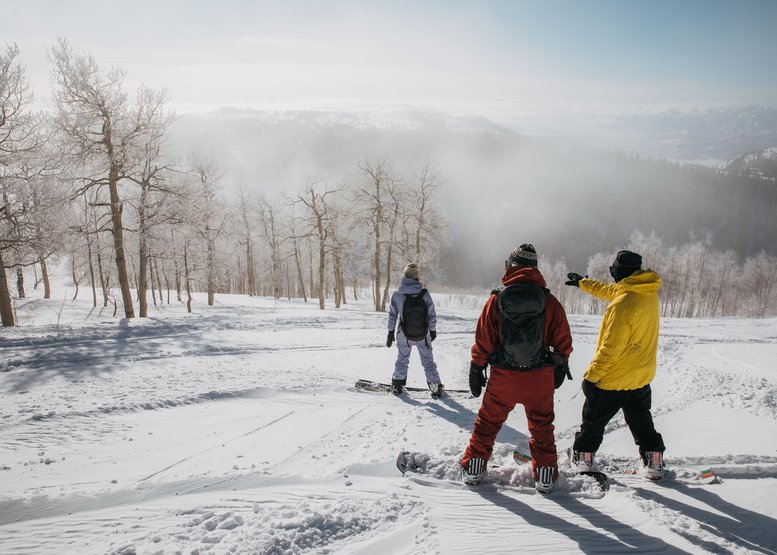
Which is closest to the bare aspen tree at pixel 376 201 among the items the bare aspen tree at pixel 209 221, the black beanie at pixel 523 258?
the bare aspen tree at pixel 209 221

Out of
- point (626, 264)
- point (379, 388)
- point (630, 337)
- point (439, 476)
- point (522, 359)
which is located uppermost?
point (626, 264)

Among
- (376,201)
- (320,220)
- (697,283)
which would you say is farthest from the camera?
(697,283)

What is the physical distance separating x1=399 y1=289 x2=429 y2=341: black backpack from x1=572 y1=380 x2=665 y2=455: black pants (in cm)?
298

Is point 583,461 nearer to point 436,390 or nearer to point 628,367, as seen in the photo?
point 628,367

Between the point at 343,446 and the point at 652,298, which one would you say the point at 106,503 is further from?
the point at 652,298

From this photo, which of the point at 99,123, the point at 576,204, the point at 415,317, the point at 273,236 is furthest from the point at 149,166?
the point at 576,204

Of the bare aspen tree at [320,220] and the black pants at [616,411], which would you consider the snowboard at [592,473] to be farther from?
the bare aspen tree at [320,220]

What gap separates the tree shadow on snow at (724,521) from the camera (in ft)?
9.83

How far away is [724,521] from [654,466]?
0.77 meters

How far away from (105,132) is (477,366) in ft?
59.2

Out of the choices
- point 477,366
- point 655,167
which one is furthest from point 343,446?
point 655,167

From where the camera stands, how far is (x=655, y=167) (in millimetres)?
186750

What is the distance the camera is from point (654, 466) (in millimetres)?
4062

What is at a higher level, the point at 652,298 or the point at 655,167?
the point at 655,167
